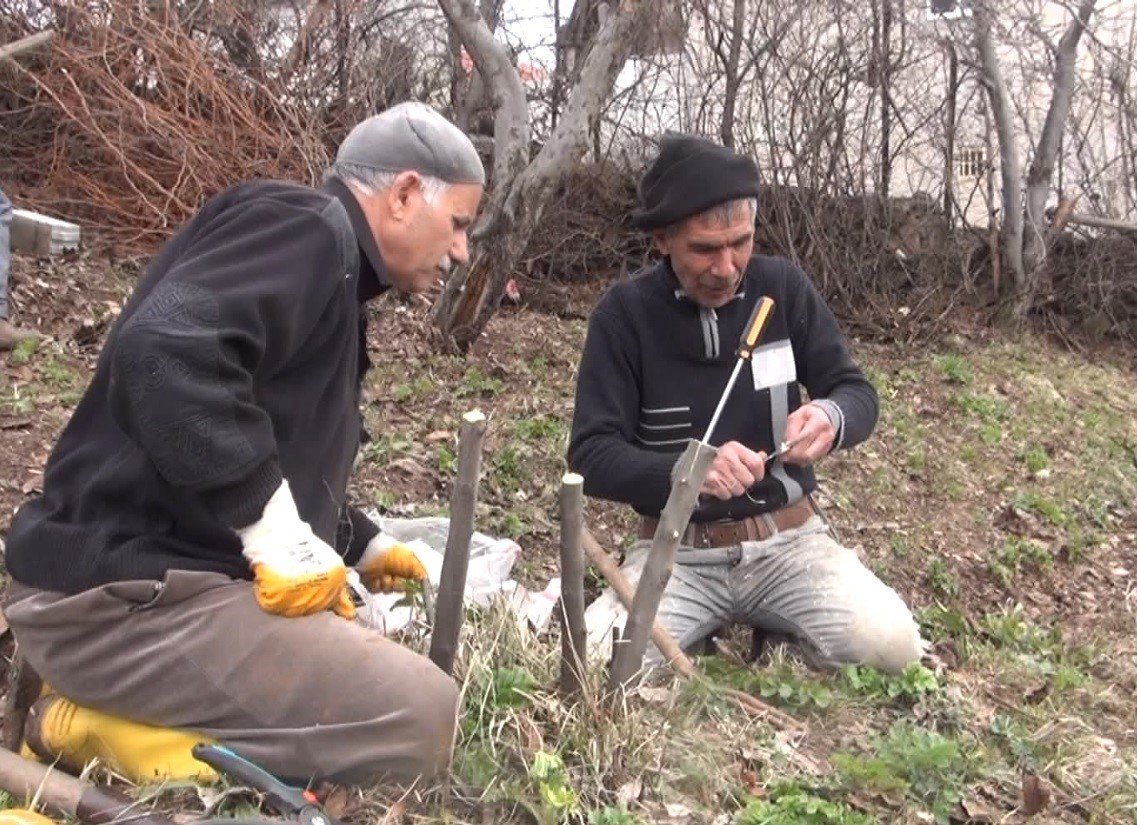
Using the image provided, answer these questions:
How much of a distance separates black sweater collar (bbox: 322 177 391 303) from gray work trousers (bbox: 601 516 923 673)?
1.46 m

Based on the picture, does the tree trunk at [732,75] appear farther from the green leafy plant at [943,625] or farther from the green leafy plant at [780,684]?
the green leafy plant at [780,684]

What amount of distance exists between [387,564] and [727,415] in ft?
3.86

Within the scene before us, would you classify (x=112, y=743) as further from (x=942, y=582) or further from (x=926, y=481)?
(x=926, y=481)

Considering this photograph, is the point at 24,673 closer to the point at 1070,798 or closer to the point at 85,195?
the point at 1070,798

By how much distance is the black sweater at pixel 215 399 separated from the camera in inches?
86.8

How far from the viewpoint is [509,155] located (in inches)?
267

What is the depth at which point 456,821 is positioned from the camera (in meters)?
2.53

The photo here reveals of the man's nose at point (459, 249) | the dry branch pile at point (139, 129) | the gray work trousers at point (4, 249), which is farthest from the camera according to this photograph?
the dry branch pile at point (139, 129)

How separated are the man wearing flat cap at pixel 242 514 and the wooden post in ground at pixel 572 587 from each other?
1.25 ft

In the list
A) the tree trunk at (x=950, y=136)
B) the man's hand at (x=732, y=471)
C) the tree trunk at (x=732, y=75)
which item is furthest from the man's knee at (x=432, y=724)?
the tree trunk at (x=950, y=136)

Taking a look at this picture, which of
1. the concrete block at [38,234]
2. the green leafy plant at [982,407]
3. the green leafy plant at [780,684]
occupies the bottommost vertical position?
the green leafy plant at [780,684]

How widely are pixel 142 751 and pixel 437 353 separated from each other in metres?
4.56

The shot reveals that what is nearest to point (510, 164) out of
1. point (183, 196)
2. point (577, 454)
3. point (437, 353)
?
point (437, 353)

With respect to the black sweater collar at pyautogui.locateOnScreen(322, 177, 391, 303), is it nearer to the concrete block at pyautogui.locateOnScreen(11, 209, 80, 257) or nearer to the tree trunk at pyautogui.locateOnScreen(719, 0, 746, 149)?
the concrete block at pyautogui.locateOnScreen(11, 209, 80, 257)
